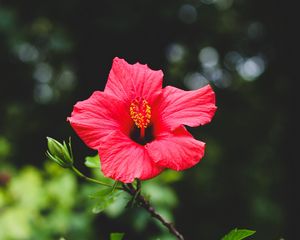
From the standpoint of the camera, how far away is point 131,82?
0.91m

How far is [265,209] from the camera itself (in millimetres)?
3971

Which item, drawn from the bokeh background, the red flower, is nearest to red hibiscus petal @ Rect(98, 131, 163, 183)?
the red flower

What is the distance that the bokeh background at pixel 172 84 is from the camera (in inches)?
104

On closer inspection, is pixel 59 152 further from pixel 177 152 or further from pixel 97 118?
pixel 177 152

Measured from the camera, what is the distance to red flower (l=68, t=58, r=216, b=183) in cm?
79

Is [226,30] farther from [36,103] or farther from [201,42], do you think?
[36,103]

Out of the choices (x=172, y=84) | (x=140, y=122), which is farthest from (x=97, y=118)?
(x=172, y=84)

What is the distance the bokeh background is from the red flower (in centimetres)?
150

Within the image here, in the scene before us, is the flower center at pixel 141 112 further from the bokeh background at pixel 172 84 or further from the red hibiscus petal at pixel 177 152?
the bokeh background at pixel 172 84

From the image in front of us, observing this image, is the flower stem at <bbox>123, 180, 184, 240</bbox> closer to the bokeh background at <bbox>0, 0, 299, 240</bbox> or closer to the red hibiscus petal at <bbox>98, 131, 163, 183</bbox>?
the red hibiscus petal at <bbox>98, 131, 163, 183</bbox>

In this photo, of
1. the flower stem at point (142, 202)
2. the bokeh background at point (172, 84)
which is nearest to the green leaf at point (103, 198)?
the flower stem at point (142, 202)

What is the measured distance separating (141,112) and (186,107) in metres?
0.09

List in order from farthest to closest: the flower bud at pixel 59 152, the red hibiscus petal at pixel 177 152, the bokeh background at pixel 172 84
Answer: the bokeh background at pixel 172 84
the flower bud at pixel 59 152
the red hibiscus petal at pixel 177 152

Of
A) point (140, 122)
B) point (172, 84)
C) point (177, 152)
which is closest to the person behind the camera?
point (177, 152)
